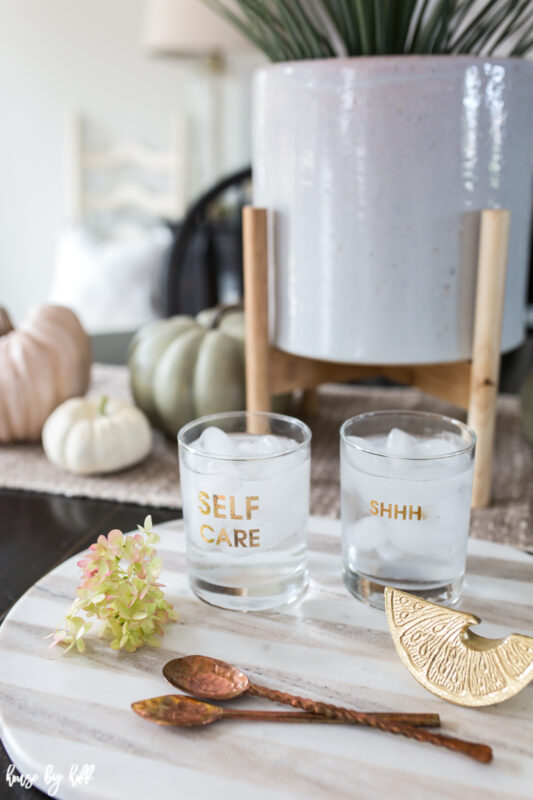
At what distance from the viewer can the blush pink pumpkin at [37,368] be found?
2.70 ft

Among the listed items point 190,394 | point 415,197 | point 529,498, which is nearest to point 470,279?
point 415,197

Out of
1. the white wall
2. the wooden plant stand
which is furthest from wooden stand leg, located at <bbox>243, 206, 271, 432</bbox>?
the white wall

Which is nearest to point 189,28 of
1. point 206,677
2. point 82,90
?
point 82,90

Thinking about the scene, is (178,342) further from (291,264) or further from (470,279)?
(470,279)

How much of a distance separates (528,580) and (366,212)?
32 cm

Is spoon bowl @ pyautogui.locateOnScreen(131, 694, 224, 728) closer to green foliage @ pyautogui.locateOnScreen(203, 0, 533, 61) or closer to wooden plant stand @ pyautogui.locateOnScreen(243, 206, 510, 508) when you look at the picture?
wooden plant stand @ pyautogui.locateOnScreen(243, 206, 510, 508)

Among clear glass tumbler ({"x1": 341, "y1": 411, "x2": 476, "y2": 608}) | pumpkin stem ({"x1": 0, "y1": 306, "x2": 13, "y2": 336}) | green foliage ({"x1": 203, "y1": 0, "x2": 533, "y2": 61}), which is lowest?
clear glass tumbler ({"x1": 341, "y1": 411, "x2": 476, "y2": 608})

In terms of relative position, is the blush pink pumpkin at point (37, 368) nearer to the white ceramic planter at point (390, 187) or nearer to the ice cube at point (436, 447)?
the white ceramic planter at point (390, 187)

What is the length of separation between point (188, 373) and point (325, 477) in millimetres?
188

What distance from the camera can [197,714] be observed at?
1.25 ft

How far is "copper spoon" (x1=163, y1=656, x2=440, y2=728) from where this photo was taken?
0.38 meters

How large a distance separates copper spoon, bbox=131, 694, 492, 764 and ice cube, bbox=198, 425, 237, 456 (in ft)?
0.48

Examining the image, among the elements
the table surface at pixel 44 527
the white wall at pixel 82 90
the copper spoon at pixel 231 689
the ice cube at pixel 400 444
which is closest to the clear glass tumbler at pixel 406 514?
the ice cube at pixel 400 444

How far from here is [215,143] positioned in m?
2.69
